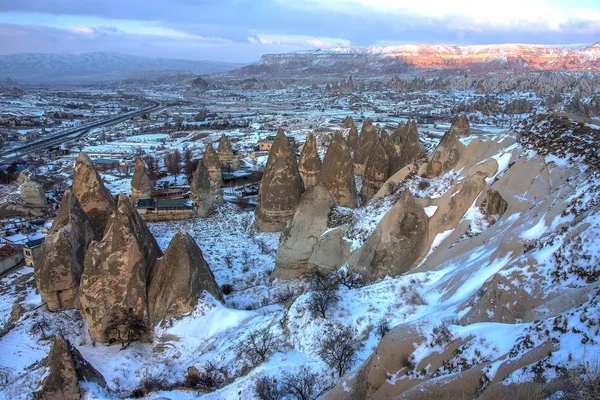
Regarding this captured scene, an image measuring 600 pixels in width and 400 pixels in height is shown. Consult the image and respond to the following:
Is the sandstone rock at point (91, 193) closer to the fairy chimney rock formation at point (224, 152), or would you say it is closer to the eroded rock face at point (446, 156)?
the eroded rock face at point (446, 156)

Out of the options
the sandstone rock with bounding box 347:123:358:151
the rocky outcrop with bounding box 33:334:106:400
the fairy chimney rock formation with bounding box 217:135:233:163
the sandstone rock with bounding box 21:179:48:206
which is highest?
the sandstone rock with bounding box 347:123:358:151

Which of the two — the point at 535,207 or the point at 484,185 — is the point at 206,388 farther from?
the point at 484,185

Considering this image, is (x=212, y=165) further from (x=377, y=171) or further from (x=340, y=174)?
(x=377, y=171)

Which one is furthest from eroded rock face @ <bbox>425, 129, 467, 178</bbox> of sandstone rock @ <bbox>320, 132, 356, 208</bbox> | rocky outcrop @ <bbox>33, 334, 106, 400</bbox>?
rocky outcrop @ <bbox>33, 334, 106, 400</bbox>

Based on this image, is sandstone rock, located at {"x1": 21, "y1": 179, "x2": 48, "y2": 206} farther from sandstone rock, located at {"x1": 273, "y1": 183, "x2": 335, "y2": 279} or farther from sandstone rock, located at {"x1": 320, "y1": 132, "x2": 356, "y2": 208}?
sandstone rock, located at {"x1": 273, "y1": 183, "x2": 335, "y2": 279}

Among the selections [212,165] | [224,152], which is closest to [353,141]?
[224,152]

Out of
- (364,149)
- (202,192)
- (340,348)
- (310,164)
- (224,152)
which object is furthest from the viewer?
(224,152)

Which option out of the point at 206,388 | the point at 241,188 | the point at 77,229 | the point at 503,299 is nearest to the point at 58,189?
the point at 241,188
